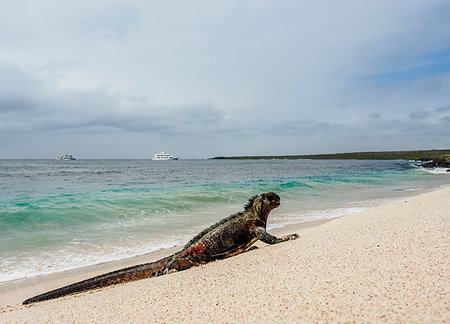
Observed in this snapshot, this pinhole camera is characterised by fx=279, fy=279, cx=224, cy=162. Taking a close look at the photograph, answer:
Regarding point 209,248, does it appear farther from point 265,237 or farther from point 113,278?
point 113,278

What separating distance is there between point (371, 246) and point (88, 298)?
437 centimetres

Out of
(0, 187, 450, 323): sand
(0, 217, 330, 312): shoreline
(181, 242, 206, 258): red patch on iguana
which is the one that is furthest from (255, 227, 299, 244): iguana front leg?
(0, 217, 330, 312): shoreline

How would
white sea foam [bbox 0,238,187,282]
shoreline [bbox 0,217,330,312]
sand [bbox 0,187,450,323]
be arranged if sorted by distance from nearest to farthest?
sand [bbox 0,187,450,323] < shoreline [bbox 0,217,330,312] < white sea foam [bbox 0,238,187,282]

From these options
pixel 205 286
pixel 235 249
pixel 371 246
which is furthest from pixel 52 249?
pixel 371 246

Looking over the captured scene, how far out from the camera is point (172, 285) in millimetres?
4074

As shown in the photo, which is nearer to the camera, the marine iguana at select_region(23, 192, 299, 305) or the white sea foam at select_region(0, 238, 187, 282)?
the marine iguana at select_region(23, 192, 299, 305)

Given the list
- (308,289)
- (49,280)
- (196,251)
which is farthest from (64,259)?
(308,289)

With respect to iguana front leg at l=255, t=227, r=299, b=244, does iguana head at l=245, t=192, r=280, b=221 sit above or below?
above

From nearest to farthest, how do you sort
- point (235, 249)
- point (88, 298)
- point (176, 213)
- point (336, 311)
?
point (336, 311)
point (88, 298)
point (235, 249)
point (176, 213)

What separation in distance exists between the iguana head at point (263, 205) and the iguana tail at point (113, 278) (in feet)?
6.87

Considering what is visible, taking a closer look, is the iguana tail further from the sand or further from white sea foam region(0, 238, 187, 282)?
white sea foam region(0, 238, 187, 282)

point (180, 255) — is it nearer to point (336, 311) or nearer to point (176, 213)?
point (336, 311)

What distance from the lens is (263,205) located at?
6.25 metres

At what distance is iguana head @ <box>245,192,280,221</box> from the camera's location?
6199mm
